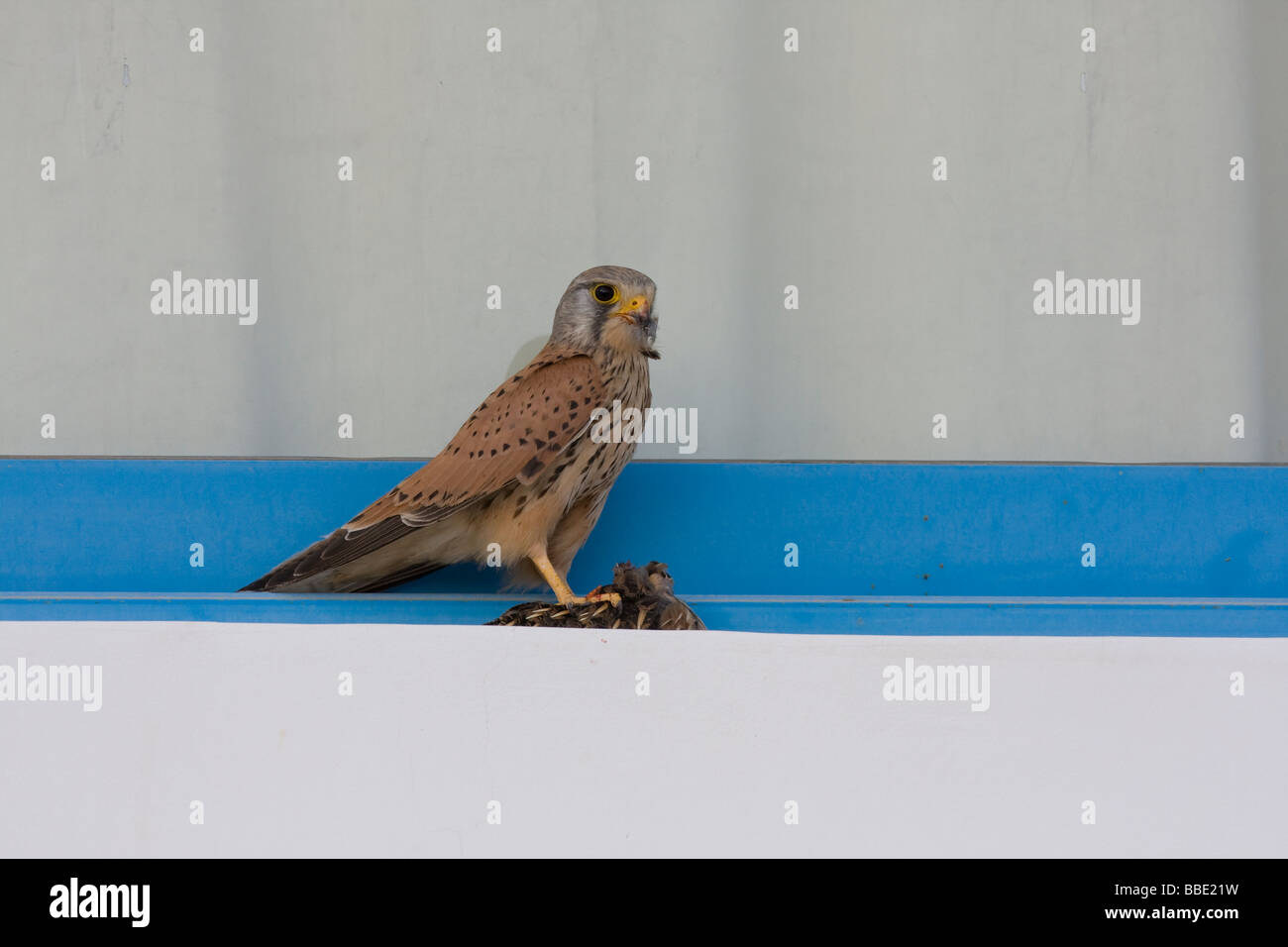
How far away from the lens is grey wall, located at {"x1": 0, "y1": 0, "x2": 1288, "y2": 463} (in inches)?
93.3

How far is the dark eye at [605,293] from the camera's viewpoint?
1952 millimetres

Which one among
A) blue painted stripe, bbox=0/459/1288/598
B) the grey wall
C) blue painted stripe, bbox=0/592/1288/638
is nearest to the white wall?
blue painted stripe, bbox=0/592/1288/638

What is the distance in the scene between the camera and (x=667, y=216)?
2.38m

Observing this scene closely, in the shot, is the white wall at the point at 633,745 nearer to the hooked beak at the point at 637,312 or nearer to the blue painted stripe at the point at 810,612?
the blue painted stripe at the point at 810,612

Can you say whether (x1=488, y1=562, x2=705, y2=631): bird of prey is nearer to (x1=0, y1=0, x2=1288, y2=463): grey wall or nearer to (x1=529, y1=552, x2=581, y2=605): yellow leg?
(x1=529, y1=552, x2=581, y2=605): yellow leg

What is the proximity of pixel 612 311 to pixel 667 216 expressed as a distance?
0.52 metres

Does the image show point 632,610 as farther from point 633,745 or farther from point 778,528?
point 778,528

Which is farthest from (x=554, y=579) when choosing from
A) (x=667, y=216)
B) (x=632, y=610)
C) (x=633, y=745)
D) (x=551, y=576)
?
(x=667, y=216)

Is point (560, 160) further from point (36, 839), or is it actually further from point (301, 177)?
point (36, 839)

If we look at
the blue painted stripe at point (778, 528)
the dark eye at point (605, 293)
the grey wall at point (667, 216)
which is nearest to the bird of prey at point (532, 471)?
the dark eye at point (605, 293)

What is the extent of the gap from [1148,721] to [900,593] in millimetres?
627

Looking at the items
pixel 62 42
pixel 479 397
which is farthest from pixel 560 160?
pixel 62 42

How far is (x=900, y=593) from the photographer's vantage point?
219 centimetres

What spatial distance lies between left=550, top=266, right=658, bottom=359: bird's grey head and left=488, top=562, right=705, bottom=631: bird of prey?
42cm
